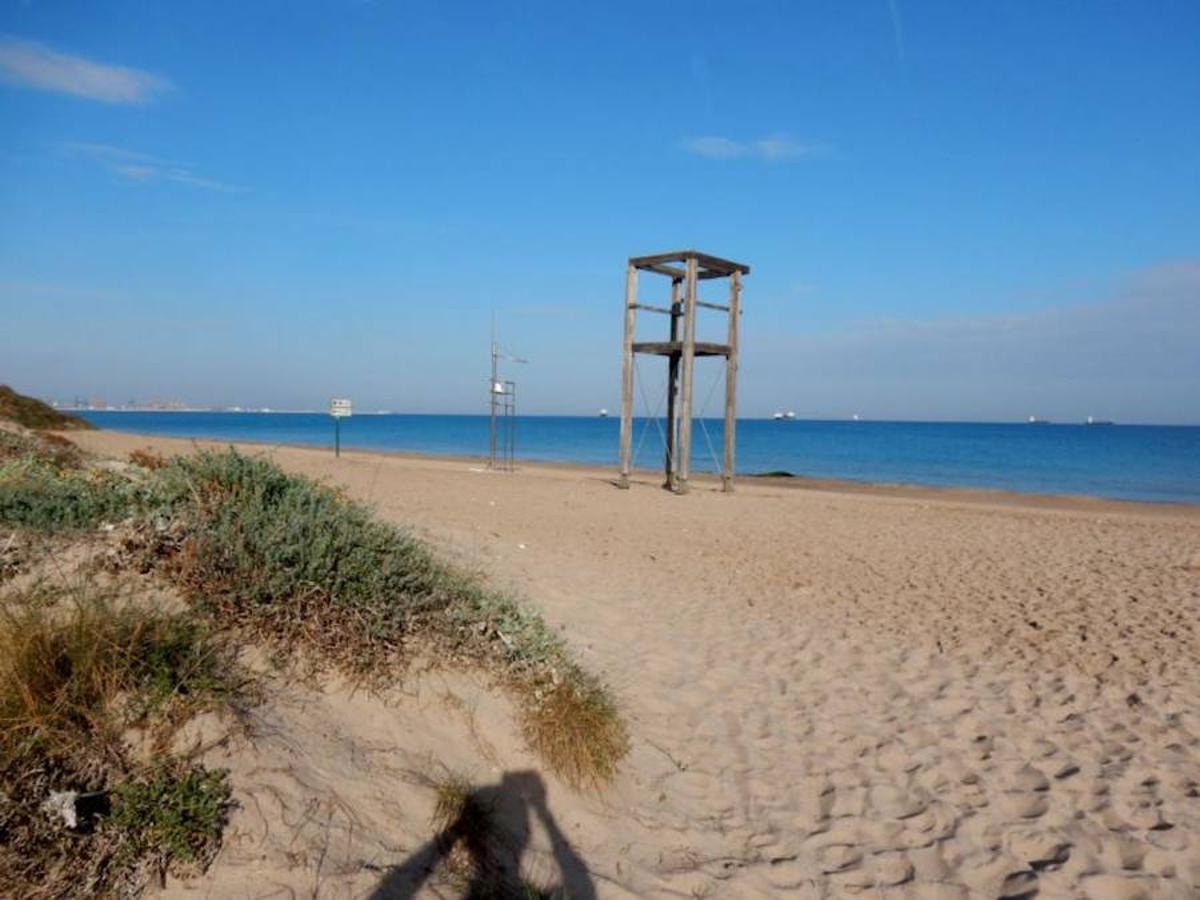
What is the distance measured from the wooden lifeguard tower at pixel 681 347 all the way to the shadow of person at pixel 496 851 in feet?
37.8

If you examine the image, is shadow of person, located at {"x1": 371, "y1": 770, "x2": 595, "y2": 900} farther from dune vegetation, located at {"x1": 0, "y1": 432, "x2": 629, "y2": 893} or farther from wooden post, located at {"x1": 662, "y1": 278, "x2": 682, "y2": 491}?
wooden post, located at {"x1": 662, "y1": 278, "x2": 682, "y2": 491}

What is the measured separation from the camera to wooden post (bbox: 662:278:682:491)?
50.7 ft

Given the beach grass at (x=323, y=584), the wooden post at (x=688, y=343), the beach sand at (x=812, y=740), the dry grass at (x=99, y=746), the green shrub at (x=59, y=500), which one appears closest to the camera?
the dry grass at (x=99, y=746)

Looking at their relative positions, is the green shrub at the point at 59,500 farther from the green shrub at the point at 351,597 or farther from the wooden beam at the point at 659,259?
the wooden beam at the point at 659,259

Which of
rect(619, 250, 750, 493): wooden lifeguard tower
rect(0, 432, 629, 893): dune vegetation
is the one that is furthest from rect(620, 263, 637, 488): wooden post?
rect(0, 432, 629, 893): dune vegetation

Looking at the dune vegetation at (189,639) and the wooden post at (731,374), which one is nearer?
the dune vegetation at (189,639)

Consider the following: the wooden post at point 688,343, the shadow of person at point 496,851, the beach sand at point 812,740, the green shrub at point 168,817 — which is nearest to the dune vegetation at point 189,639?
the green shrub at point 168,817

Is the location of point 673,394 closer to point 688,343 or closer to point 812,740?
point 688,343

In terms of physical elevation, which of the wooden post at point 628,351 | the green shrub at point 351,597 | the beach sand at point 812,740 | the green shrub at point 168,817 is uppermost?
the wooden post at point 628,351

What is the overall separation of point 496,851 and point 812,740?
2272 mm

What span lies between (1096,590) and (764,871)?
260 inches

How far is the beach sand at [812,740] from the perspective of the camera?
311 centimetres

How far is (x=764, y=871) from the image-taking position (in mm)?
3371

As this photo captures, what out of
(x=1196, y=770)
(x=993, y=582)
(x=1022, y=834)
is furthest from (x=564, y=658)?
(x=993, y=582)
